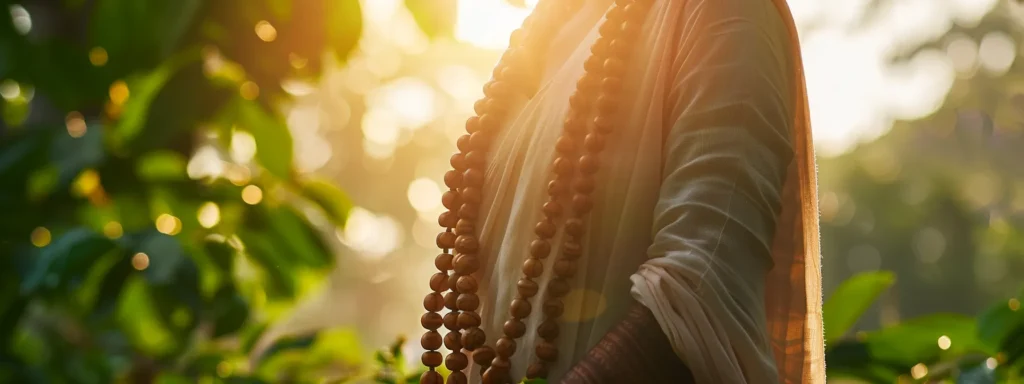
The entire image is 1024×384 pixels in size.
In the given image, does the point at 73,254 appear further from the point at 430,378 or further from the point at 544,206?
the point at 544,206

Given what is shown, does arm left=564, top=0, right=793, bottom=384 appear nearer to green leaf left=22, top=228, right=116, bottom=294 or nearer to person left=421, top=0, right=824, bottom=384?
person left=421, top=0, right=824, bottom=384

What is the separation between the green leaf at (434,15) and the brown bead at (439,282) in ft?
2.43

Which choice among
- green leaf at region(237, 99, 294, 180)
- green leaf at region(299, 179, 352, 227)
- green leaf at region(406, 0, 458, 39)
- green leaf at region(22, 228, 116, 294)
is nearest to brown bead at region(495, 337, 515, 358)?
green leaf at region(406, 0, 458, 39)

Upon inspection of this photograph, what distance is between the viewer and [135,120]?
221 centimetres

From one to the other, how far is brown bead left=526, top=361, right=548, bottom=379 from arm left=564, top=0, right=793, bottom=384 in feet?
0.28

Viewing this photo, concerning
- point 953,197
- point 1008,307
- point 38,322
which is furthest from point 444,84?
point 1008,307

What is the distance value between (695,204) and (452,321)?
1.29 ft

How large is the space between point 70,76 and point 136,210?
1.23 feet

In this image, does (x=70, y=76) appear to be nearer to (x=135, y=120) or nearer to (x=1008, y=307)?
(x=135, y=120)

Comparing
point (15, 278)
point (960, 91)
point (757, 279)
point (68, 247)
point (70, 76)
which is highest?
point (960, 91)

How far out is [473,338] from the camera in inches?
53.6

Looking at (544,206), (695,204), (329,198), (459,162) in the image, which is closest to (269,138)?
(329,198)

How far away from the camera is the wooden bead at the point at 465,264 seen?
1407mm

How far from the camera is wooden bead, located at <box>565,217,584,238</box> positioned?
1.29 meters
